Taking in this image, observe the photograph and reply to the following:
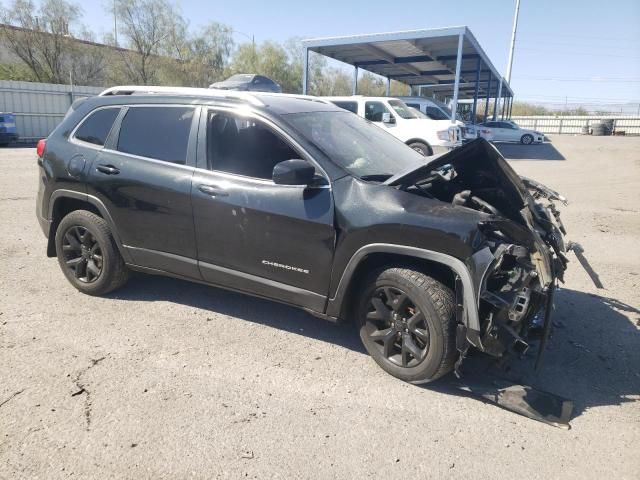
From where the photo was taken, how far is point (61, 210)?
4.63 meters

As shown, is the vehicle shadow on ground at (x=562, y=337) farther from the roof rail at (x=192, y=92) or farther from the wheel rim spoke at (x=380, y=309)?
the roof rail at (x=192, y=92)

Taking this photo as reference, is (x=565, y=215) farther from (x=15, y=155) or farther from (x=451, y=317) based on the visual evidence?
(x=15, y=155)

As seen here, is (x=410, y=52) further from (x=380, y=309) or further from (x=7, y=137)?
(x=380, y=309)

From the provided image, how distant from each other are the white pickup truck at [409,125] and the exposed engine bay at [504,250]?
11576 mm

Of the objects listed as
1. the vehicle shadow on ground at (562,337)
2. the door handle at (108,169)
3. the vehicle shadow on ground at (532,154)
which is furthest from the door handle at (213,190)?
the vehicle shadow on ground at (532,154)

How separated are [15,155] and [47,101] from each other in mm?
8991

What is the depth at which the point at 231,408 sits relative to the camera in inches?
116

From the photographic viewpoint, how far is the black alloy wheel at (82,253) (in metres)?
4.45

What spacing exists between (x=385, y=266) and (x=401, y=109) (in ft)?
43.2

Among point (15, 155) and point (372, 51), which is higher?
point (372, 51)

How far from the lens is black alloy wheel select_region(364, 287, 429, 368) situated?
316 cm

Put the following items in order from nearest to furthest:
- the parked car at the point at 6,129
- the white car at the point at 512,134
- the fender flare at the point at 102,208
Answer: the fender flare at the point at 102,208 → the parked car at the point at 6,129 → the white car at the point at 512,134

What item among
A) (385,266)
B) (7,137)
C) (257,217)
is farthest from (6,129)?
(385,266)

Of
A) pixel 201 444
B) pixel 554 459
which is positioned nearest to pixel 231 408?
pixel 201 444
